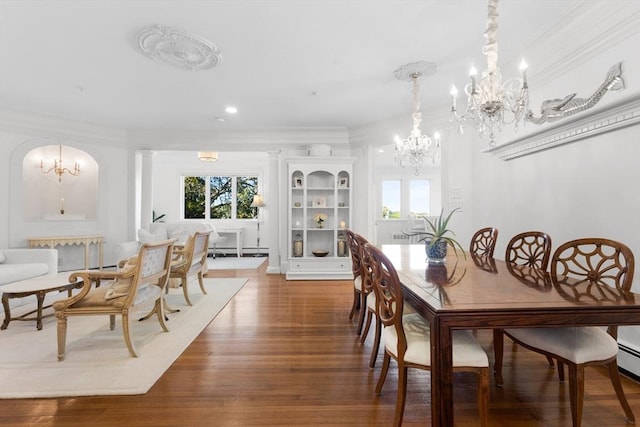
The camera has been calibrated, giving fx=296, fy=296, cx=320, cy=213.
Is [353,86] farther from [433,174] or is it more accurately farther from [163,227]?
[433,174]

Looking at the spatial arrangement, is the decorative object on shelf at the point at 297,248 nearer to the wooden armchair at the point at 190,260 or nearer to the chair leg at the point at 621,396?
the wooden armchair at the point at 190,260

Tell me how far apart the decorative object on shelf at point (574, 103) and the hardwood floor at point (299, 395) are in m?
1.86

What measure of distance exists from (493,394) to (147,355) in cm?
246

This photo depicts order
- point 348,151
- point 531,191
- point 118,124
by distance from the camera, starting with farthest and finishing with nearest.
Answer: point 348,151
point 118,124
point 531,191

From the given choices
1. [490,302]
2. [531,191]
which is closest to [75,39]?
[490,302]

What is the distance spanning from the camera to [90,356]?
90.0 inches

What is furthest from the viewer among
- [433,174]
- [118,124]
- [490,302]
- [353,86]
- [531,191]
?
[433,174]

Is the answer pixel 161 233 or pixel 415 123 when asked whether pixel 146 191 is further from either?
pixel 415 123

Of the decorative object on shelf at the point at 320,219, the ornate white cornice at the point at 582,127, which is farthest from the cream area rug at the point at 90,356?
the ornate white cornice at the point at 582,127

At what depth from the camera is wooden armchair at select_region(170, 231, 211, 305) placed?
3.48m

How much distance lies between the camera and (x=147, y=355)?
2.30 m

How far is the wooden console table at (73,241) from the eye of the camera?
4605 mm

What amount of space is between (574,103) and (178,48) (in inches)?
134

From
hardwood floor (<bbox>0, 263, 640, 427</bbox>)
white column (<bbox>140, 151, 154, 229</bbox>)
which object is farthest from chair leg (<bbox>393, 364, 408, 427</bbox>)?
white column (<bbox>140, 151, 154, 229</bbox>)
